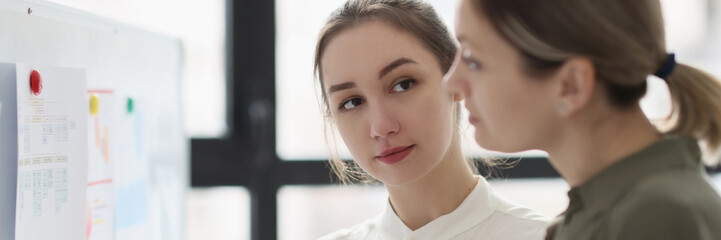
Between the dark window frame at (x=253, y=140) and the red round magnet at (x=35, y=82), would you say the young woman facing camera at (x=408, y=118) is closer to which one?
the red round magnet at (x=35, y=82)

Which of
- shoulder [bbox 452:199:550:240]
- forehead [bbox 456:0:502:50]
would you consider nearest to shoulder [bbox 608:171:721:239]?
forehead [bbox 456:0:502:50]

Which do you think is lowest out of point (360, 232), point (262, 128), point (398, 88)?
point (360, 232)

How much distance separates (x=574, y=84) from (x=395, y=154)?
0.54 metres

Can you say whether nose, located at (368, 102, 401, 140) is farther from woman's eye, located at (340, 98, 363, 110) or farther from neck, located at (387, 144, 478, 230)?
neck, located at (387, 144, 478, 230)

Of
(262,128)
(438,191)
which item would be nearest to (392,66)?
(438,191)

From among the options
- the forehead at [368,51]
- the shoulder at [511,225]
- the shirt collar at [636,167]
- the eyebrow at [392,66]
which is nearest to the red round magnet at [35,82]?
the forehead at [368,51]

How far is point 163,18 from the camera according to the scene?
8.57ft

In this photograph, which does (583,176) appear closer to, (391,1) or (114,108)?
(391,1)

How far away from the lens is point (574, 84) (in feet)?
2.78

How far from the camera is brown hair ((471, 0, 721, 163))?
827 millimetres

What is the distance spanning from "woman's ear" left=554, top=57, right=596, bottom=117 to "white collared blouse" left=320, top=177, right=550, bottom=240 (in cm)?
56

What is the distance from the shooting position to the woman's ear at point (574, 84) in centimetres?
83

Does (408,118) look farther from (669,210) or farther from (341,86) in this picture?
(669,210)

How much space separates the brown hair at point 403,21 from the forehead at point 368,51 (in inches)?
0.6
